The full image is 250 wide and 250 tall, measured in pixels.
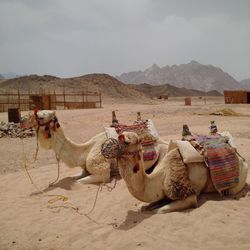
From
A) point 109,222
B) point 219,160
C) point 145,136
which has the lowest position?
point 109,222

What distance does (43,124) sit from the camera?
7.21 m

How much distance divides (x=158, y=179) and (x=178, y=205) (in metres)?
0.45

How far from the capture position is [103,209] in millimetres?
5781

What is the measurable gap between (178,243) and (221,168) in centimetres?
166

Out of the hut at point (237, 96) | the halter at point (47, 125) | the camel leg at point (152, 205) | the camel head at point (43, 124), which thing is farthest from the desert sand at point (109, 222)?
the hut at point (237, 96)

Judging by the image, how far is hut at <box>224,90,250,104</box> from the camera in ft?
117

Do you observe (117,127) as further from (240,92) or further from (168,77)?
(168,77)

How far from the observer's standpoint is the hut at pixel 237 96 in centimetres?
3581

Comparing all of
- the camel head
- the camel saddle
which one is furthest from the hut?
the camel saddle

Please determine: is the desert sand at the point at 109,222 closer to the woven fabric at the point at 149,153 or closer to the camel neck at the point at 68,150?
the camel neck at the point at 68,150

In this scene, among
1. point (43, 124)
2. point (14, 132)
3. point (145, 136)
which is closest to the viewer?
point (43, 124)

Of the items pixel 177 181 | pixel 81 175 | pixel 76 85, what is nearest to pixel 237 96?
pixel 81 175

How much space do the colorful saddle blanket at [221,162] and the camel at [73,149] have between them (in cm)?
170

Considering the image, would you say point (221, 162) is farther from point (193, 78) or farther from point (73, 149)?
point (193, 78)
